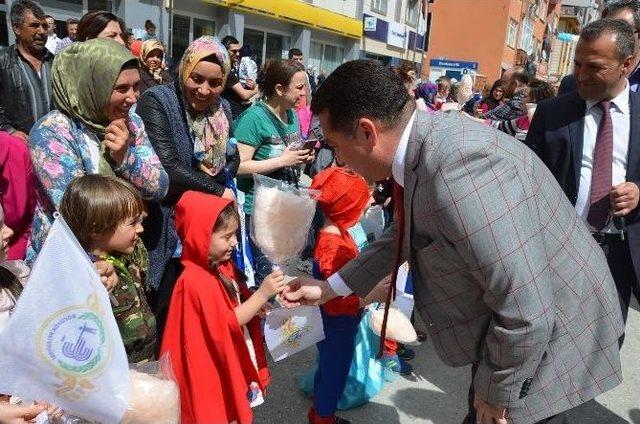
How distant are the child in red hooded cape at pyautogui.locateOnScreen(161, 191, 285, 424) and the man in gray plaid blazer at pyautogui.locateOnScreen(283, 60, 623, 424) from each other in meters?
0.78

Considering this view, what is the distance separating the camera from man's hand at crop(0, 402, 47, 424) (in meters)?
1.50

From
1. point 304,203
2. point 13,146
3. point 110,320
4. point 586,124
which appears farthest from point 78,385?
point 586,124

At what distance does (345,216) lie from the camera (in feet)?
8.50

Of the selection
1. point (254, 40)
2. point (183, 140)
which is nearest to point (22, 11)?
point (183, 140)

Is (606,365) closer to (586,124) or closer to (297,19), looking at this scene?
(586,124)

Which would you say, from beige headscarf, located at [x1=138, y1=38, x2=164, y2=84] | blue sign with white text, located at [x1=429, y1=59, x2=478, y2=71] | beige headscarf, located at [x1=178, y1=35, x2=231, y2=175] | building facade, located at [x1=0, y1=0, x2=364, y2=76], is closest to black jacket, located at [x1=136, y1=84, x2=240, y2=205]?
beige headscarf, located at [x1=178, y1=35, x2=231, y2=175]

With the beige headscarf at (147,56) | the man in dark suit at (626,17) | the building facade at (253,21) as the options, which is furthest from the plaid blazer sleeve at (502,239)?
the building facade at (253,21)

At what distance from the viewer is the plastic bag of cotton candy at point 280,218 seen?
2.21 meters

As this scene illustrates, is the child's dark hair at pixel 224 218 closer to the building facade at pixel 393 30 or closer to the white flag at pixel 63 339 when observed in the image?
the white flag at pixel 63 339

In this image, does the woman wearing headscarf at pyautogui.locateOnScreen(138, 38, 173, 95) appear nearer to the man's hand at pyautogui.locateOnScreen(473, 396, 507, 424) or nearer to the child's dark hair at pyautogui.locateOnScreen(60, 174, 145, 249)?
the child's dark hair at pyautogui.locateOnScreen(60, 174, 145, 249)

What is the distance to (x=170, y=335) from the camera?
2.09 m

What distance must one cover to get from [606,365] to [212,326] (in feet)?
4.57

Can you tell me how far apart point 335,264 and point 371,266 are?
0.46 m

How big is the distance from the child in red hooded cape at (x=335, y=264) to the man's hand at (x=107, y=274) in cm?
99
